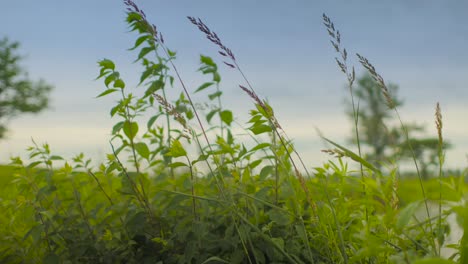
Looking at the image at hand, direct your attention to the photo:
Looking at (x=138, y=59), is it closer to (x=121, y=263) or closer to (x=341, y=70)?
(x=121, y=263)

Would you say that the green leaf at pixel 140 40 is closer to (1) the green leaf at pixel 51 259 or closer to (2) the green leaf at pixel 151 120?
(2) the green leaf at pixel 151 120

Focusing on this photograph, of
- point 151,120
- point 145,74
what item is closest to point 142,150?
point 151,120

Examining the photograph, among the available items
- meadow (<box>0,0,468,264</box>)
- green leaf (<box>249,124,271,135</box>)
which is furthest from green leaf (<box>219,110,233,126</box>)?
green leaf (<box>249,124,271,135</box>)

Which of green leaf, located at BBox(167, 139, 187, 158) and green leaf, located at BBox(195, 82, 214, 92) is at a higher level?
green leaf, located at BBox(195, 82, 214, 92)

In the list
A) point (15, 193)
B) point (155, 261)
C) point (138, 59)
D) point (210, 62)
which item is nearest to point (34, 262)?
point (15, 193)

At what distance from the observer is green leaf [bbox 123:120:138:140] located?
2666 mm

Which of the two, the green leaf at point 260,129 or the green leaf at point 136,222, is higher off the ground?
the green leaf at point 260,129

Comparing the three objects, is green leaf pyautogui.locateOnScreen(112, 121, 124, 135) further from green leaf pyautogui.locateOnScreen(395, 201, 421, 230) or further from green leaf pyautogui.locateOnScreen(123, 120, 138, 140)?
green leaf pyautogui.locateOnScreen(395, 201, 421, 230)

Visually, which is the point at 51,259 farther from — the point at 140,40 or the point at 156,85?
the point at 140,40

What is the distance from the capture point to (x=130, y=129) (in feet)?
8.73

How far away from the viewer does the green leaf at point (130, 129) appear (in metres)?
2.67

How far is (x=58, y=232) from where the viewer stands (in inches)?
107

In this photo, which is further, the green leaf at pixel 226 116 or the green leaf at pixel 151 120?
the green leaf at pixel 226 116

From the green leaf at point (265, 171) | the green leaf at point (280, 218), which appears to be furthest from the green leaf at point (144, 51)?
the green leaf at point (280, 218)
